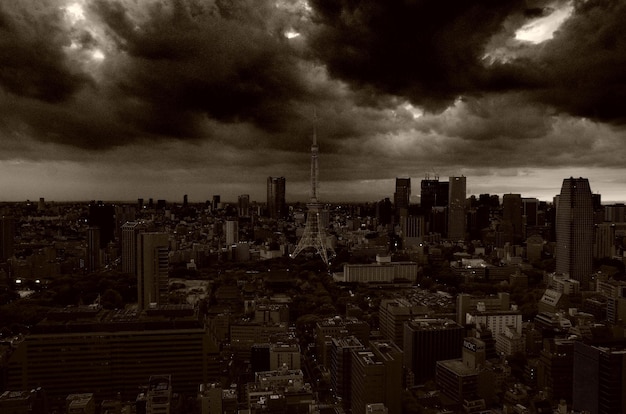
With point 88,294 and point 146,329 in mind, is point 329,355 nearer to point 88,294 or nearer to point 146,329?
point 146,329

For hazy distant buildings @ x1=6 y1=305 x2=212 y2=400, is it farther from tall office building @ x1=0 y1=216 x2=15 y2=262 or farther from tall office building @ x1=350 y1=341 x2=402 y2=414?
tall office building @ x1=0 y1=216 x2=15 y2=262

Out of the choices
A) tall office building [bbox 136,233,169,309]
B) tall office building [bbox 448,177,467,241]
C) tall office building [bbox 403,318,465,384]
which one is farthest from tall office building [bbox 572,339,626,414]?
tall office building [bbox 448,177,467,241]

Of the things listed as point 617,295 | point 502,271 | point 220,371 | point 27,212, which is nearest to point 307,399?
point 220,371

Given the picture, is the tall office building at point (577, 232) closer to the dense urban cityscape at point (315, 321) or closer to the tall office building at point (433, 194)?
the dense urban cityscape at point (315, 321)

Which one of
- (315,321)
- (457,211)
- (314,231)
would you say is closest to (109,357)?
(315,321)

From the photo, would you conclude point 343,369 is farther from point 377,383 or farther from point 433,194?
point 433,194

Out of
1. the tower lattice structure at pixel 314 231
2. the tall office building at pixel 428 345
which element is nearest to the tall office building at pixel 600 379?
the tall office building at pixel 428 345
